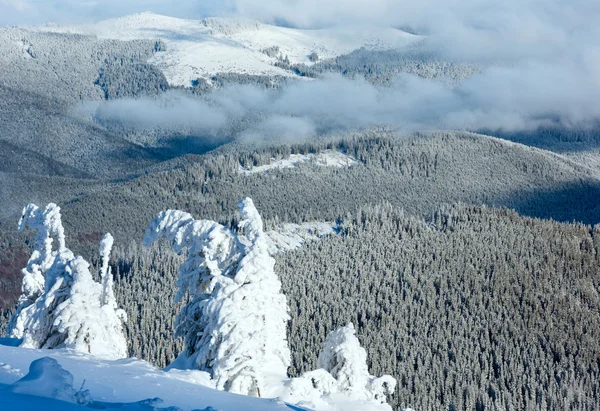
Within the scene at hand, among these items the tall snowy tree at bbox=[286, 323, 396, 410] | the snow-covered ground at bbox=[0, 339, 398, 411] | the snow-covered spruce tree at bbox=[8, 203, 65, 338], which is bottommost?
the snow-covered ground at bbox=[0, 339, 398, 411]

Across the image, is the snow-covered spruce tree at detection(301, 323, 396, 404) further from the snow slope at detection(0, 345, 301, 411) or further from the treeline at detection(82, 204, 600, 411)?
the treeline at detection(82, 204, 600, 411)

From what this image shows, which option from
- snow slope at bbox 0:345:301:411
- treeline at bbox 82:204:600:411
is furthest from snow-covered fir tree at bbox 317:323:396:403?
treeline at bbox 82:204:600:411

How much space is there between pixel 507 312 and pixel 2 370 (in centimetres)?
17666

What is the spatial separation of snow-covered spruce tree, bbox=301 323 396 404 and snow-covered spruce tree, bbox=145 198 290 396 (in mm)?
10465

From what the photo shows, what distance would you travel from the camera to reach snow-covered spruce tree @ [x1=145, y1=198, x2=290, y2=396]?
36.6 metres

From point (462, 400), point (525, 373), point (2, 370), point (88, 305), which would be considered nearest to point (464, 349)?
point (525, 373)

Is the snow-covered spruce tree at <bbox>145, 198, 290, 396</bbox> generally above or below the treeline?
below

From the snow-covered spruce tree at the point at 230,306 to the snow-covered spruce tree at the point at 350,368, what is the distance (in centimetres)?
1046

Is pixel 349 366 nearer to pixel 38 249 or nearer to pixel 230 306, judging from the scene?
pixel 230 306

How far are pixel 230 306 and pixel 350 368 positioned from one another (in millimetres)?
20913

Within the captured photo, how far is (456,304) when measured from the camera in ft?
653

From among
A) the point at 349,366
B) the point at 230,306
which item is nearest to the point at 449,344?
the point at 349,366

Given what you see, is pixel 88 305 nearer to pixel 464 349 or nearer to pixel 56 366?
pixel 56 366

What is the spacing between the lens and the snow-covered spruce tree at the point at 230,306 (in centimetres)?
3659
